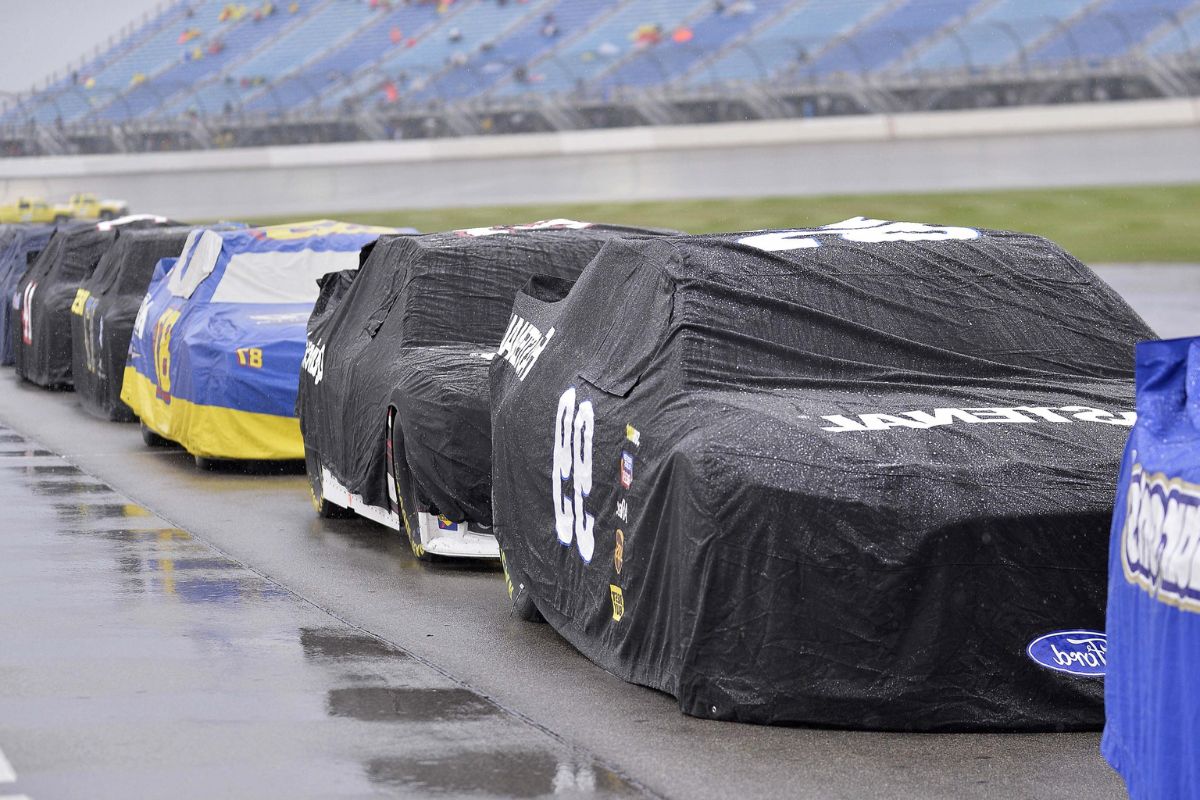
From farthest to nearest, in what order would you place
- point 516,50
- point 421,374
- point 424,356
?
point 516,50 < point 424,356 < point 421,374

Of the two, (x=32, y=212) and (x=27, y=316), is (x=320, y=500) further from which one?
(x=32, y=212)

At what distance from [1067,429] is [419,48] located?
63.8 meters

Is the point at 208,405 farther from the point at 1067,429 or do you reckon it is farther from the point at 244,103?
the point at 244,103

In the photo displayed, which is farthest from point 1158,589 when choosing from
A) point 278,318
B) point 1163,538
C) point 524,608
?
point 278,318

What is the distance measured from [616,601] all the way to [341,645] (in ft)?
4.42

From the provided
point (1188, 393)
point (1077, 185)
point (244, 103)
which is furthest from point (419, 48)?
point (1188, 393)

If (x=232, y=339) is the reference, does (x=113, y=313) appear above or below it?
below

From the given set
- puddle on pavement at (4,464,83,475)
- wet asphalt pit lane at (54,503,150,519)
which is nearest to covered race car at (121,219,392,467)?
puddle on pavement at (4,464,83,475)

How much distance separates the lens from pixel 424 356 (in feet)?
30.0

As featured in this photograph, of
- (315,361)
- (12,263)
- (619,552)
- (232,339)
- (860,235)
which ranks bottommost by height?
(12,263)

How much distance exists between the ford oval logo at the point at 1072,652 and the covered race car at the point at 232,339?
7.58m

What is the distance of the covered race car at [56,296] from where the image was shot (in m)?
19.0

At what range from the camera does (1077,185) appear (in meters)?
38.3

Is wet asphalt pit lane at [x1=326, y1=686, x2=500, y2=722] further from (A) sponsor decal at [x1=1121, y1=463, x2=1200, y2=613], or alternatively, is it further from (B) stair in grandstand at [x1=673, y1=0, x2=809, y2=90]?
(B) stair in grandstand at [x1=673, y1=0, x2=809, y2=90]
